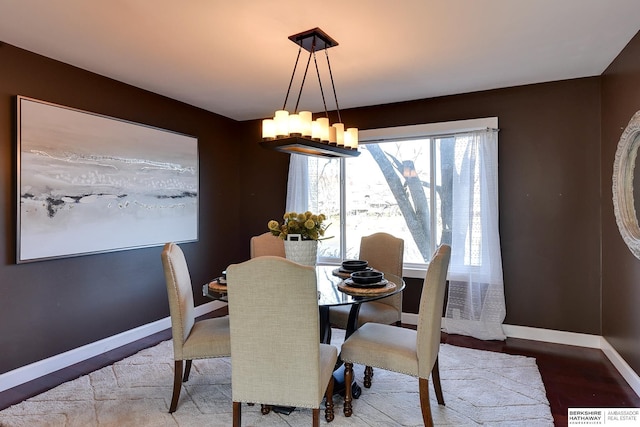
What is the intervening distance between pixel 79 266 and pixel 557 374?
3.91 meters

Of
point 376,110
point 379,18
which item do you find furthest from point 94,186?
point 376,110

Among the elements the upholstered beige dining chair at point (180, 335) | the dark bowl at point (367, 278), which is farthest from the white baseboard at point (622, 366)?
the upholstered beige dining chair at point (180, 335)

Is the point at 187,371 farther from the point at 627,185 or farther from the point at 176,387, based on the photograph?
the point at 627,185

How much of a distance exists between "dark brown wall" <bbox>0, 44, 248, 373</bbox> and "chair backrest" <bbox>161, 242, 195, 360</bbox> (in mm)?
1326

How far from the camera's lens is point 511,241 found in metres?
3.68

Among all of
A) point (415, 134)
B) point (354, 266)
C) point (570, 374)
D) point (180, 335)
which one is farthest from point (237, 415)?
point (415, 134)

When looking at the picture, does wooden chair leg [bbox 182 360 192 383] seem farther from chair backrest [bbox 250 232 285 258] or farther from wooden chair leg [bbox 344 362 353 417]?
wooden chair leg [bbox 344 362 353 417]

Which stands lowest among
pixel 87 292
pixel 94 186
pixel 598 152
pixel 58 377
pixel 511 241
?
pixel 58 377

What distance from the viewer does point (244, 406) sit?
243cm

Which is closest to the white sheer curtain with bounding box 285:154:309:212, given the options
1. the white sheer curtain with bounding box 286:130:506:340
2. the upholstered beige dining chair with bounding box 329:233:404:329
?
the upholstered beige dining chair with bounding box 329:233:404:329

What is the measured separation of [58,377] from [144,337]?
0.90m

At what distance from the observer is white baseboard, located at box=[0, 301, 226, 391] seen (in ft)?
8.86

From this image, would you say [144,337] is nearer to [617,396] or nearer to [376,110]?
[376,110]

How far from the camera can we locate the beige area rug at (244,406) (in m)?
2.23
